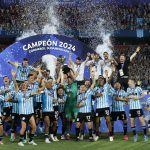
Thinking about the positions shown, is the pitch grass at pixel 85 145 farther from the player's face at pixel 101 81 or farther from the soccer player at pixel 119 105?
the player's face at pixel 101 81

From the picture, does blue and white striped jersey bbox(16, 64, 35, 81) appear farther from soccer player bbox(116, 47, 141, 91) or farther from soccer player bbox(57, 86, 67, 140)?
soccer player bbox(116, 47, 141, 91)

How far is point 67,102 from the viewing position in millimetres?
12555

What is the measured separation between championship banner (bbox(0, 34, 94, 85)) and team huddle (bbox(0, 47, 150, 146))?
0.91 m

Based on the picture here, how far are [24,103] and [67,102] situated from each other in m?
1.45

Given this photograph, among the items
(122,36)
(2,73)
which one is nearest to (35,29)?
(122,36)

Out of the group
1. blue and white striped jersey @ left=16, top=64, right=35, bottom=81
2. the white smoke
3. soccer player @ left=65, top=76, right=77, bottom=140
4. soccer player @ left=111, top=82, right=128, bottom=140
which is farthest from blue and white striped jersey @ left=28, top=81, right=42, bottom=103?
the white smoke

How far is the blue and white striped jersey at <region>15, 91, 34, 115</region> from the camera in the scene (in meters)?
11.4

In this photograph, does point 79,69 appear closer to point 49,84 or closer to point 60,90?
point 60,90

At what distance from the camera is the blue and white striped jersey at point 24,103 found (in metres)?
11.4

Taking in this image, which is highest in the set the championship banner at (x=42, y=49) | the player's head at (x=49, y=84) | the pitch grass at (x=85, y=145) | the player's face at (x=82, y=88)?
the championship banner at (x=42, y=49)

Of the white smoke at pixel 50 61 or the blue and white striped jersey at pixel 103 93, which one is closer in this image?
the blue and white striped jersey at pixel 103 93

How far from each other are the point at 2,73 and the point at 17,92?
104 inches

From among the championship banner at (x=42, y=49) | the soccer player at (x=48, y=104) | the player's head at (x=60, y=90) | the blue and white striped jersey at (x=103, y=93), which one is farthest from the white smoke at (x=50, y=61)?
the blue and white striped jersey at (x=103, y=93)

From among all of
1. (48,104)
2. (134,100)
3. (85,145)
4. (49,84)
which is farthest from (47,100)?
(134,100)
